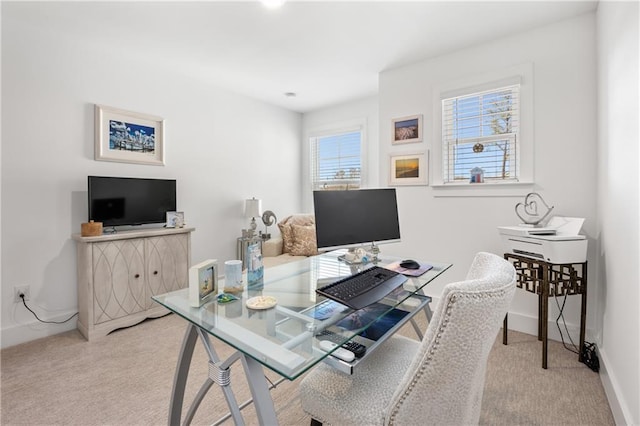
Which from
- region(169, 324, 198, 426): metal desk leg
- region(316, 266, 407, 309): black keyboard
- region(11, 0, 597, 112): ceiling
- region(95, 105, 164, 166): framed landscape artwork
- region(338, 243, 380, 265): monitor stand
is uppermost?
region(11, 0, 597, 112): ceiling

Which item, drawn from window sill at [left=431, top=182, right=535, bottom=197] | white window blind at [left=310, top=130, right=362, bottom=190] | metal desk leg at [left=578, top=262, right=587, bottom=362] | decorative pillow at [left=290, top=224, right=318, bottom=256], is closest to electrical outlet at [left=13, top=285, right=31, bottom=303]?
decorative pillow at [left=290, top=224, right=318, bottom=256]

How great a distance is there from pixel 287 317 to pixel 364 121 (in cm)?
366

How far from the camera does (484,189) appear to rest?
274 centimetres

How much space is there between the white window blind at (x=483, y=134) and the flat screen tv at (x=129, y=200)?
112 inches

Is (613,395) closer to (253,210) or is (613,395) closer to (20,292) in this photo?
(253,210)

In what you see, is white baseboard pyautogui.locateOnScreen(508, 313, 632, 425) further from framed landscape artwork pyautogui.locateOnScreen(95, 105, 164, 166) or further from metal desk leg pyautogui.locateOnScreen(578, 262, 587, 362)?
framed landscape artwork pyautogui.locateOnScreen(95, 105, 164, 166)

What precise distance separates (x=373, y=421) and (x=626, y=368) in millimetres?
1417

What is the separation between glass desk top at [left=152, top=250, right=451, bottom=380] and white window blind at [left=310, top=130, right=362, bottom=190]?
2.94m

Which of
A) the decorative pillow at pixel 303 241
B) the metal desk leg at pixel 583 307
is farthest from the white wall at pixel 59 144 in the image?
the metal desk leg at pixel 583 307

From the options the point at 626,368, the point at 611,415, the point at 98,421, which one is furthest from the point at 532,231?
the point at 98,421

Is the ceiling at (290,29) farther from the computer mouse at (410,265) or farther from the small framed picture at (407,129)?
the computer mouse at (410,265)

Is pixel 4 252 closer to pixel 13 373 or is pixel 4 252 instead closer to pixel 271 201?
pixel 13 373

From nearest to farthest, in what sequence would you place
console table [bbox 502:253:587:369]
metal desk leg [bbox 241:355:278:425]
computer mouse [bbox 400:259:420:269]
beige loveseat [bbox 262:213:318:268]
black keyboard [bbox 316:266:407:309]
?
metal desk leg [bbox 241:355:278:425], black keyboard [bbox 316:266:407:309], computer mouse [bbox 400:259:420:269], console table [bbox 502:253:587:369], beige loveseat [bbox 262:213:318:268]

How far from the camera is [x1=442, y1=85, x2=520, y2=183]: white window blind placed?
2650 mm
